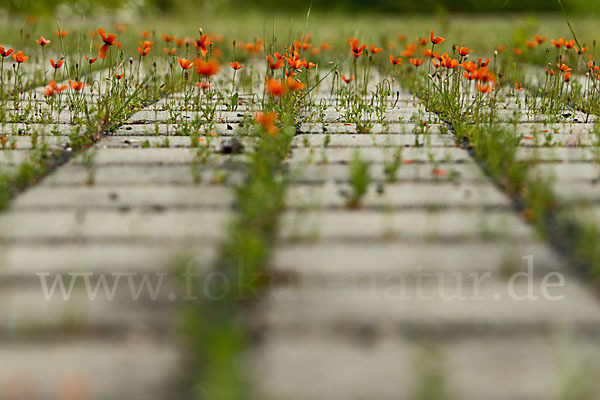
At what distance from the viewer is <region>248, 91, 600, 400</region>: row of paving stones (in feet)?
4.76

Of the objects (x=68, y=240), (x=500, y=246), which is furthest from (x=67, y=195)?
(x=500, y=246)

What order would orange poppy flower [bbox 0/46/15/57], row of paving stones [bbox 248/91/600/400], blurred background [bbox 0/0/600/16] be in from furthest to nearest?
1. blurred background [bbox 0/0/600/16]
2. orange poppy flower [bbox 0/46/15/57]
3. row of paving stones [bbox 248/91/600/400]

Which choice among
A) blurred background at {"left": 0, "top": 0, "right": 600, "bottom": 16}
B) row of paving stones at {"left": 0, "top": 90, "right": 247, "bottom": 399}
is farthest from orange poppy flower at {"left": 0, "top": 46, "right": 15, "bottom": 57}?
blurred background at {"left": 0, "top": 0, "right": 600, "bottom": 16}

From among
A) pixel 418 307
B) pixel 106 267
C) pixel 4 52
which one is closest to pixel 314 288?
pixel 418 307

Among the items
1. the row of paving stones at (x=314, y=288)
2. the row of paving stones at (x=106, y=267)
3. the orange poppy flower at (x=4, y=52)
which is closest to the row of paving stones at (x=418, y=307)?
the row of paving stones at (x=314, y=288)

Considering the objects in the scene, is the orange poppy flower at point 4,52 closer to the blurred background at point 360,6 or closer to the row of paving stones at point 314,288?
the row of paving stones at point 314,288

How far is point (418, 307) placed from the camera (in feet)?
5.66

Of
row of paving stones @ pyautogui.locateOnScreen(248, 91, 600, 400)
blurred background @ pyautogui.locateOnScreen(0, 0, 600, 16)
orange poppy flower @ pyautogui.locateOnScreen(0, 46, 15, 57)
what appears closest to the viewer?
row of paving stones @ pyautogui.locateOnScreen(248, 91, 600, 400)

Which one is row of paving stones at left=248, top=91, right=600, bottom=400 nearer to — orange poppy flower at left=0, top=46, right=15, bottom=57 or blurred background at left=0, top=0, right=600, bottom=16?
orange poppy flower at left=0, top=46, right=15, bottom=57

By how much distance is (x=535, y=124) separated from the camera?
3.90 metres

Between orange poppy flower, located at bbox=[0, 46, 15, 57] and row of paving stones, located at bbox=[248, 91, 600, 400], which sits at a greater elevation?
orange poppy flower, located at bbox=[0, 46, 15, 57]

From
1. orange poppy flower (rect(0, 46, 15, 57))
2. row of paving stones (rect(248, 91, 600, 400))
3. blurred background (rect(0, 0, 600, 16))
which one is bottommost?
row of paving stones (rect(248, 91, 600, 400))

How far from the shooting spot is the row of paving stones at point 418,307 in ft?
4.76

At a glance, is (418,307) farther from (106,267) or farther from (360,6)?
(360,6)
